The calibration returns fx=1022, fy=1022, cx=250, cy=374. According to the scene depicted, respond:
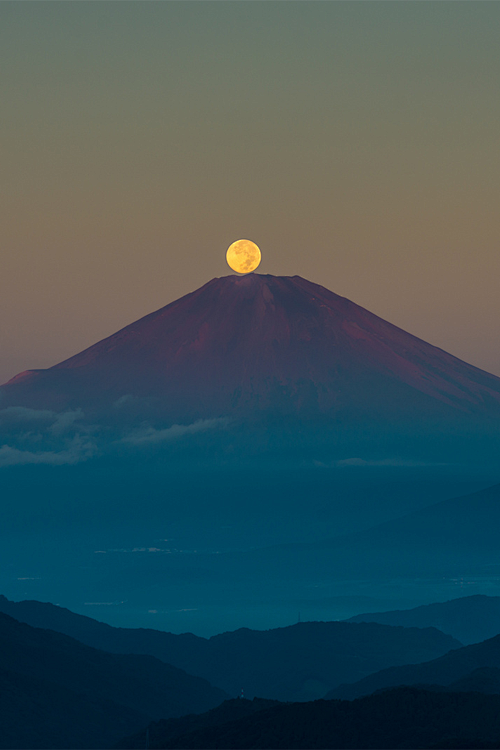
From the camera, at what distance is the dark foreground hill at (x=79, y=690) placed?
4018 inches

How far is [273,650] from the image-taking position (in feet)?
586

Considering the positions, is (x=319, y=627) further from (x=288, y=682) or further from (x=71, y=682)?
(x=71, y=682)

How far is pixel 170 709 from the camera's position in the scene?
121 m

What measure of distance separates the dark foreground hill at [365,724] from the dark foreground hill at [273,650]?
7226cm

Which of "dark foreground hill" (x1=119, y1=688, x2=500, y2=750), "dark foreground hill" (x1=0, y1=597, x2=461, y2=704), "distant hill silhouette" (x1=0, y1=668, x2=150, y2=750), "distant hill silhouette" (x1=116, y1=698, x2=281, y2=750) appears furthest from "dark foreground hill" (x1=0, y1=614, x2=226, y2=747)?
"dark foreground hill" (x1=0, y1=597, x2=461, y2=704)

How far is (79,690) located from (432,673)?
41677mm

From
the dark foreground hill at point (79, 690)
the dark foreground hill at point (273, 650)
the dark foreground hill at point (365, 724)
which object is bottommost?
the dark foreground hill at point (365, 724)

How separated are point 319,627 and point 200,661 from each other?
29396mm

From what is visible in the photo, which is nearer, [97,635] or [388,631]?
[97,635]

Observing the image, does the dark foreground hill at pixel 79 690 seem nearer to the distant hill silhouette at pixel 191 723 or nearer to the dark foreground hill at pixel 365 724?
the distant hill silhouette at pixel 191 723

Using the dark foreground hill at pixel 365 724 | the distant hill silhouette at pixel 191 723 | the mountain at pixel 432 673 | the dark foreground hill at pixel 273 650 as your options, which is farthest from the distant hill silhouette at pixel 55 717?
the dark foreground hill at pixel 273 650

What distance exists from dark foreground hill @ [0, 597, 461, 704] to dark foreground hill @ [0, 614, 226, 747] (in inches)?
1060

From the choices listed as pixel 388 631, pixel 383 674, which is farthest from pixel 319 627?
pixel 383 674

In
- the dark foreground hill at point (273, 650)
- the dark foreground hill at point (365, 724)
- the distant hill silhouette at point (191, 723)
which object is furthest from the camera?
the dark foreground hill at point (273, 650)
